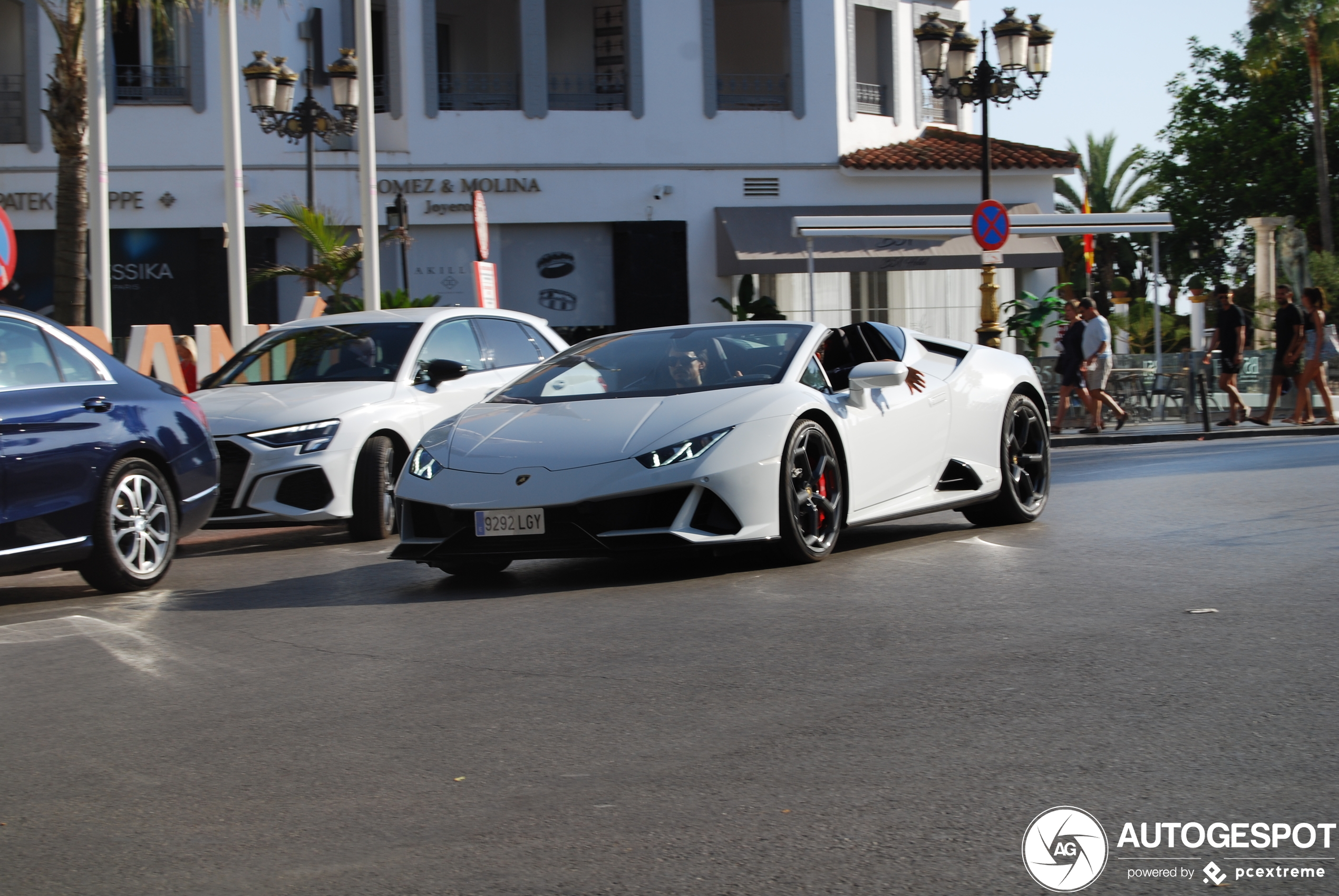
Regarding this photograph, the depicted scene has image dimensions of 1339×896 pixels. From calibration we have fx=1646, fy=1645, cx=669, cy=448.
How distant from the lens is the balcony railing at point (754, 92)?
3384 cm

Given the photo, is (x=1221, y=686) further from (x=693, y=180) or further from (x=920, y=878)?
(x=693, y=180)

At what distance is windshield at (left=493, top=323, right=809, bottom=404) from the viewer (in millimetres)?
8484

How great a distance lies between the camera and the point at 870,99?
117 feet

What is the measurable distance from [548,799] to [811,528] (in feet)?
14.1

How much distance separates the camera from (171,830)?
12.8ft

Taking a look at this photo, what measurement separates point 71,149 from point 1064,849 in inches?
622

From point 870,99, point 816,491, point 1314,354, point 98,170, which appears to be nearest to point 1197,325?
point 870,99

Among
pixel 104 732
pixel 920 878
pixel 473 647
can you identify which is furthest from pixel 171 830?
pixel 473 647

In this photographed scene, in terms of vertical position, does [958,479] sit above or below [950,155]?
below

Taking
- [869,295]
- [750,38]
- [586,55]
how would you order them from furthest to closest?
[750,38]
[869,295]
[586,55]

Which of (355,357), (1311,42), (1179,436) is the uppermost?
(1311,42)

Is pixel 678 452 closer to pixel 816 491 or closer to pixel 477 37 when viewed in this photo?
pixel 816 491

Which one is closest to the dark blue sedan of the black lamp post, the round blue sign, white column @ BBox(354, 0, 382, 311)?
white column @ BBox(354, 0, 382, 311)

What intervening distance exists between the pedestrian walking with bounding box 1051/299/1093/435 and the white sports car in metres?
10.8
